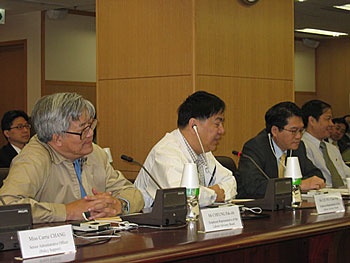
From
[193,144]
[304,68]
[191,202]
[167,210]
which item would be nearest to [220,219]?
[167,210]

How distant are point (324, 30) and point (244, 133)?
624 cm

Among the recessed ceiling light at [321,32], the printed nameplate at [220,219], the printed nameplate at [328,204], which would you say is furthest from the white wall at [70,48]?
the printed nameplate at [220,219]

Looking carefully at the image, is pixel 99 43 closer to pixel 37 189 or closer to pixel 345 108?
pixel 37 189

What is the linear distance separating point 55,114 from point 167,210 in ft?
2.51

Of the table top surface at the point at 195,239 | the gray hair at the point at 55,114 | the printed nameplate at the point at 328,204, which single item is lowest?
the table top surface at the point at 195,239

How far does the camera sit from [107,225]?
2146 millimetres

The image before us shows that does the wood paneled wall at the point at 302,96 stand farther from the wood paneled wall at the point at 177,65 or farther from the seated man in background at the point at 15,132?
the seated man in background at the point at 15,132

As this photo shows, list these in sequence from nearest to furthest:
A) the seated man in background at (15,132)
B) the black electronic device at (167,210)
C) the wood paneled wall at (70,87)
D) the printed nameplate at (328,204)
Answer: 1. the black electronic device at (167,210)
2. the printed nameplate at (328,204)
3. the seated man in background at (15,132)
4. the wood paneled wall at (70,87)

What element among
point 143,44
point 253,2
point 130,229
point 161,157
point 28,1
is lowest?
point 130,229

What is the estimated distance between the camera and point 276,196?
2736mm

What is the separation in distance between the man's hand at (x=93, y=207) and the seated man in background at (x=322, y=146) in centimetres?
253

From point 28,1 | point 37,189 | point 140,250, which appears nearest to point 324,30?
point 28,1

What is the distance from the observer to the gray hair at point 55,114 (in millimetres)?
2691

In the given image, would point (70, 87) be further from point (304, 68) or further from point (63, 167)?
point (63, 167)
